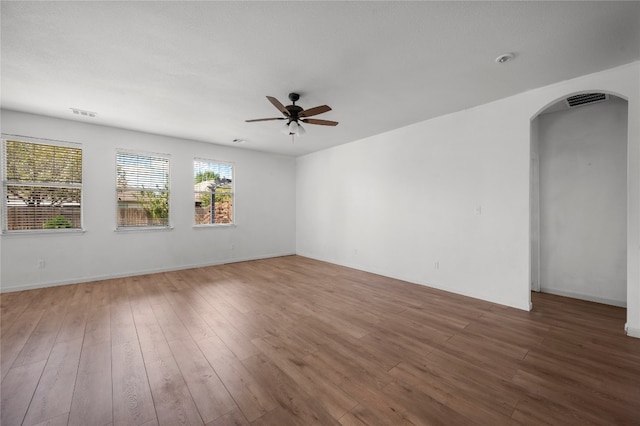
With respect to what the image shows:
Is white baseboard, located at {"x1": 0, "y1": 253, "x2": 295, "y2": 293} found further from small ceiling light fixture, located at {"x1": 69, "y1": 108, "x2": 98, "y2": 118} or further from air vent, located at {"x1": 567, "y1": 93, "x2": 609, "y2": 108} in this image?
air vent, located at {"x1": 567, "y1": 93, "x2": 609, "y2": 108}

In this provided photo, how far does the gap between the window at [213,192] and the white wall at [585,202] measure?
20.4ft

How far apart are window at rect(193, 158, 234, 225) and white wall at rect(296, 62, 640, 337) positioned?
278cm

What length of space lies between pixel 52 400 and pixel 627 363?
4459mm

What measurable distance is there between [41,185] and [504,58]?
22.1 ft

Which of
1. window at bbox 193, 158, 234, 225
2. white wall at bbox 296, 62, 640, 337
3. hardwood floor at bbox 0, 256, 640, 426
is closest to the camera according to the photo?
hardwood floor at bbox 0, 256, 640, 426

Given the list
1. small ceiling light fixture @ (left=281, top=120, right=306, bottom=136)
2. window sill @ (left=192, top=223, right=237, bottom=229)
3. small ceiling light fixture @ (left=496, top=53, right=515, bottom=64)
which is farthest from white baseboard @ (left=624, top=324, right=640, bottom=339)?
window sill @ (left=192, top=223, right=237, bottom=229)

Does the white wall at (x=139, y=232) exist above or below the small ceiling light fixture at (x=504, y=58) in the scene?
below

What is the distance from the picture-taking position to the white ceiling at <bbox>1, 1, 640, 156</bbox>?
1.90 m

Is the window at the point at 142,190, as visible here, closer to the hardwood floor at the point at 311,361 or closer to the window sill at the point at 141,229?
the window sill at the point at 141,229

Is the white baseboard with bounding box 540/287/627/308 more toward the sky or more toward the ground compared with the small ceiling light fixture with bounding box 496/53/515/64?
more toward the ground

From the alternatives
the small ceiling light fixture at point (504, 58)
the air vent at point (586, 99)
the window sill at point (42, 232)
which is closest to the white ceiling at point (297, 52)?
the small ceiling light fixture at point (504, 58)

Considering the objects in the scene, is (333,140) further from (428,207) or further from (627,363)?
(627,363)

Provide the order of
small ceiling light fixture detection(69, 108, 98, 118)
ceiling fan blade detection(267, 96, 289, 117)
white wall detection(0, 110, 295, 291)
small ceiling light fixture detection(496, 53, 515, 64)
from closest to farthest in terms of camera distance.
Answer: small ceiling light fixture detection(496, 53, 515, 64)
ceiling fan blade detection(267, 96, 289, 117)
small ceiling light fixture detection(69, 108, 98, 118)
white wall detection(0, 110, 295, 291)

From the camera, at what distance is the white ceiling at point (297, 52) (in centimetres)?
190
